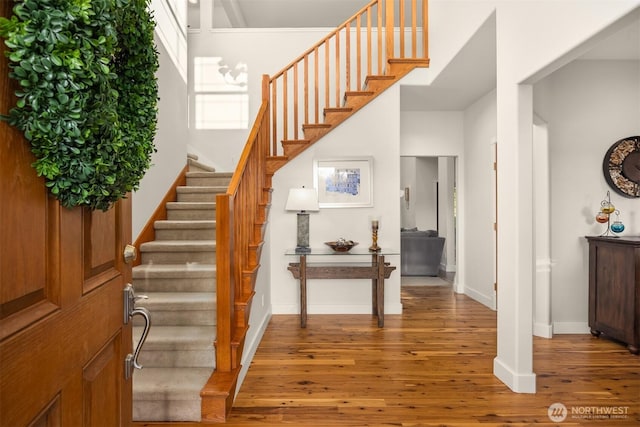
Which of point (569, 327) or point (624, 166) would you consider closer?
point (624, 166)

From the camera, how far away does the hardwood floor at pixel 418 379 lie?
2.39 m

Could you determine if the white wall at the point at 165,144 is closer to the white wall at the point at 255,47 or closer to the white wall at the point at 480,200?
the white wall at the point at 255,47

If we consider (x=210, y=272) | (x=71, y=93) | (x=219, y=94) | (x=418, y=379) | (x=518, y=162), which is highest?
(x=219, y=94)

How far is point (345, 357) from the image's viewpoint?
3.29 m

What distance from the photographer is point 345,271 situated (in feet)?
14.2

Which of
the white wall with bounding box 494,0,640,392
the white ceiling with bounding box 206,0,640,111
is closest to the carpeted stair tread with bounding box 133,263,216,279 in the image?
the white wall with bounding box 494,0,640,392

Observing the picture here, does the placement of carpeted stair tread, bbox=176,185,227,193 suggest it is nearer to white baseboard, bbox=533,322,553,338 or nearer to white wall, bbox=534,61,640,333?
white wall, bbox=534,61,640,333

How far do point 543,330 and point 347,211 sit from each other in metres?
2.35

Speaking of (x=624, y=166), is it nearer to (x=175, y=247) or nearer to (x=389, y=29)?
(x=389, y=29)

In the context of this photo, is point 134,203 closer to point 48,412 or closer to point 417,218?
point 48,412

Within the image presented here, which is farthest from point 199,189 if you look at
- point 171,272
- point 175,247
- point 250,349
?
point 250,349

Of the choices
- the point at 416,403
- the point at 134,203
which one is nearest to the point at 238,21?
the point at 134,203

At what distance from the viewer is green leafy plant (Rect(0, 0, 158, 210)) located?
690 millimetres

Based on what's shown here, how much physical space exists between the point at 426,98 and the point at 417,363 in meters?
3.38
